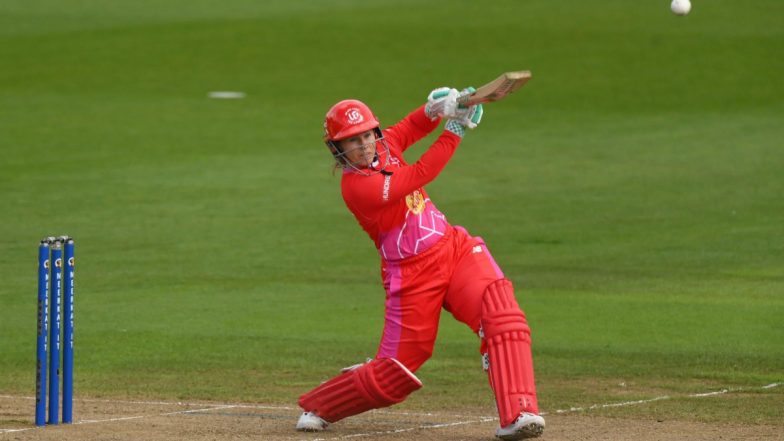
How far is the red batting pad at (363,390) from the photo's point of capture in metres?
8.49

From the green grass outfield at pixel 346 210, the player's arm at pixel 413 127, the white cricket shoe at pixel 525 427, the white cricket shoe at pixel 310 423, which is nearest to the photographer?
the white cricket shoe at pixel 525 427

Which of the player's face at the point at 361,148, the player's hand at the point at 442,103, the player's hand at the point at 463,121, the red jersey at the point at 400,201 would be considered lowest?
the red jersey at the point at 400,201

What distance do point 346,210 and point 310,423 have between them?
10321 mm

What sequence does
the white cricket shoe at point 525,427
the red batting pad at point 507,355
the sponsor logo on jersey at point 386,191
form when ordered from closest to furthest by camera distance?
1. the white cricket shoe at point 525,427
2. the red batting pad at point 507,355
3. the sponsor logo on jersey at point 386,191

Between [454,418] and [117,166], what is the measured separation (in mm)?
13518

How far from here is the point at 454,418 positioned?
933cm

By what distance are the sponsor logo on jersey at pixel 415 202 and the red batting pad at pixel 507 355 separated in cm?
64

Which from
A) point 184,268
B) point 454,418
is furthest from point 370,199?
point 184,268

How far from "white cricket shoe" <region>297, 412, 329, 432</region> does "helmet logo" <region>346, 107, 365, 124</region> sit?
5.50ft

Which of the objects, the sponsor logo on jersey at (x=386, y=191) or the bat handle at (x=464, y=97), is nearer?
the sponsor logo on jersey at (x=386, y=191)

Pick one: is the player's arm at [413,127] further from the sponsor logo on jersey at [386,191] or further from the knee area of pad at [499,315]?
the knee area of pad at [499,315]

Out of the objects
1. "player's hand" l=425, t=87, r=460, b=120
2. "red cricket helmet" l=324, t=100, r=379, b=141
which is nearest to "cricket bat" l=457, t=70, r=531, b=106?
"player's hand" l=425, t=87, r=460, b=120

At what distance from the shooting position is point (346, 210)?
19.0 meters

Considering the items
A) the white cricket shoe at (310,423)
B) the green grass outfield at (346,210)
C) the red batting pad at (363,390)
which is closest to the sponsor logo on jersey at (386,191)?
the red batting pad at (363,390)
